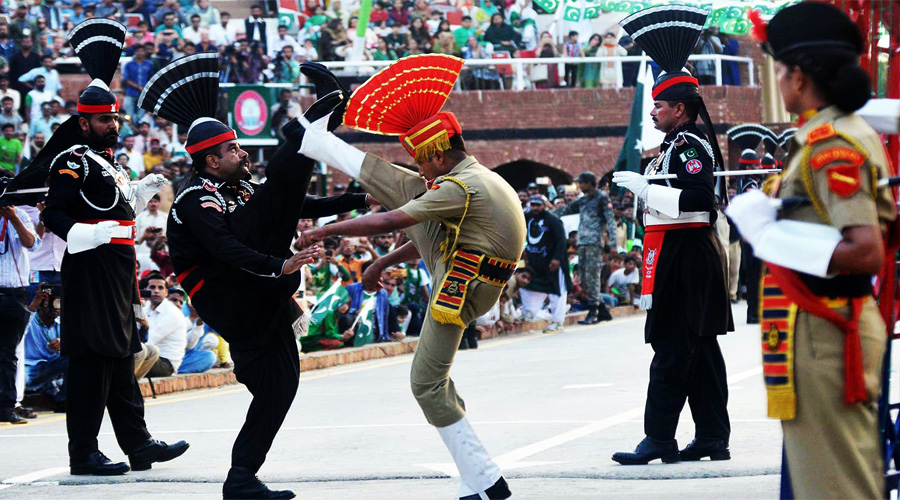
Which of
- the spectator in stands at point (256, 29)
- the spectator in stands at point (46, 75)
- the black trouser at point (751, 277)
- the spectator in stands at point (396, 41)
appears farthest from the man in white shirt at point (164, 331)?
the spectator in stands at point (396, 41)

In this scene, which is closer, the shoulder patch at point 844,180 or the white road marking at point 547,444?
the shoulder patch at point 844,180

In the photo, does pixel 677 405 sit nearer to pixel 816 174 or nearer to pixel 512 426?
pixel 512 426

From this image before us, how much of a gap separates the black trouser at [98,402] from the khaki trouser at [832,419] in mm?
4763

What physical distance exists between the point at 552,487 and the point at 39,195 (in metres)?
4.05

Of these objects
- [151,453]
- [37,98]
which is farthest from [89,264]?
[37,98]

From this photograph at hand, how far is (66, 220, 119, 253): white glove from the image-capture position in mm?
8047

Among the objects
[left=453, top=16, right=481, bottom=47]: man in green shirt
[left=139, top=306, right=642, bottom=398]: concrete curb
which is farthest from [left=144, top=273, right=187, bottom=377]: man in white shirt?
[left=453, top=16, right=481, bottom=47]: man in green shirt

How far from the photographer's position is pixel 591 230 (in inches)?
807

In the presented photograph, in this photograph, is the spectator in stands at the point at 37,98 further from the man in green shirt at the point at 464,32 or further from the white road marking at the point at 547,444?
the white road marking at the point at 547,444

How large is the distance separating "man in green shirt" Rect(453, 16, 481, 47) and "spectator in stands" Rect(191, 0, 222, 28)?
499cm

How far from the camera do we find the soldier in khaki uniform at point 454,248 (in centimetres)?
656

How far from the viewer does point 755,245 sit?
4.52 metres

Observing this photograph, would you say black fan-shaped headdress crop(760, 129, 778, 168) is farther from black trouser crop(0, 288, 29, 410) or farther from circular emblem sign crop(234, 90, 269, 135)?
black trouser crop(0, 288, 29, 410)

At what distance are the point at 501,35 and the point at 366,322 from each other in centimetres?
1415
